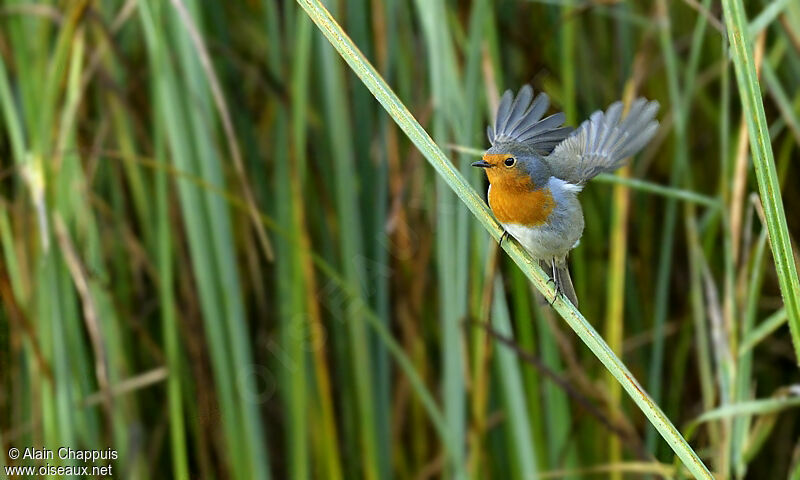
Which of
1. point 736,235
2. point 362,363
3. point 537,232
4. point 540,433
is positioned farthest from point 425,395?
point 736,235

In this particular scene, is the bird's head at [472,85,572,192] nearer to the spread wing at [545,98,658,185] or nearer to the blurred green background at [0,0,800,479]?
the spread wing at [545,98,658,185]

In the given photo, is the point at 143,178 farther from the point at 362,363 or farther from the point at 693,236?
the point at 693,236

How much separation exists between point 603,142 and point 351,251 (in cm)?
52

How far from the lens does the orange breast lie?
3.34 feet

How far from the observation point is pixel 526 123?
959mm

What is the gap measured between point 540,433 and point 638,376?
0.31 metres

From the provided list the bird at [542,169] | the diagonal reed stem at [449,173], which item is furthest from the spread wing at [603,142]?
the diagonal reed stem at [449,173]

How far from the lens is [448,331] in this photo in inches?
48.7

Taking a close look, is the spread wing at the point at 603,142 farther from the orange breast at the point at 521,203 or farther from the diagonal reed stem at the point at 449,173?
the diagonal reed stem at the point at 449,173

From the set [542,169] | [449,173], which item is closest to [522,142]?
[542,169]

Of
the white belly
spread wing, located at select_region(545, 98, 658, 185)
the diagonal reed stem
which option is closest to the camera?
the diagonal reed stem

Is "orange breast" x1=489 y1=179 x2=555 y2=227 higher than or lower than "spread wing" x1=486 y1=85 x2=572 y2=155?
lower

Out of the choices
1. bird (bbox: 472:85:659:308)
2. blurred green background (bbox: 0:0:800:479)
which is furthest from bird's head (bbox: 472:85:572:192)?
blurred green background (bbox: 0:0:800:479)

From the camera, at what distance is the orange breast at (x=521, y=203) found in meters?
1.02
